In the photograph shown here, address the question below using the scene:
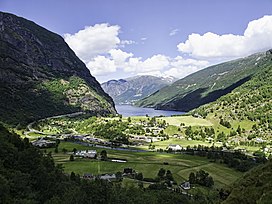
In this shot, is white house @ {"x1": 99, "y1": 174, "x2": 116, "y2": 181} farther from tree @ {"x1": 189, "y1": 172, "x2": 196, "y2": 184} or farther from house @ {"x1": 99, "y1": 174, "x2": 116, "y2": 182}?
tree @ {"x1": 189, "y1": 172, "x2": 196, "y2": 184}

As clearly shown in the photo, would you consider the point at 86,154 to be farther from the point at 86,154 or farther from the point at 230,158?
the point at 230,158

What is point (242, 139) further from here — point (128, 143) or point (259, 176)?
point (259, 176)

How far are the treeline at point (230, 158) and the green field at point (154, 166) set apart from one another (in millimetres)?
4377

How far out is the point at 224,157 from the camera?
139375 millimetres

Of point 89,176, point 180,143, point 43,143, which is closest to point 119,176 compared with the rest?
point 89,176

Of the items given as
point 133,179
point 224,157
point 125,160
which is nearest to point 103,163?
point 125,160

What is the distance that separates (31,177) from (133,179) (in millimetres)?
50142

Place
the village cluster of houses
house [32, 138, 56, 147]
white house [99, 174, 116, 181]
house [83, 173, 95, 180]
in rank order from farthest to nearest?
house [32, 138, 56, 147], white house [99, 174, 116, 181], the village cluster of houses, house [83, 173, 95, 180]

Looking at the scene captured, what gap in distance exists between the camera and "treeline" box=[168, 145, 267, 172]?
12353 cm

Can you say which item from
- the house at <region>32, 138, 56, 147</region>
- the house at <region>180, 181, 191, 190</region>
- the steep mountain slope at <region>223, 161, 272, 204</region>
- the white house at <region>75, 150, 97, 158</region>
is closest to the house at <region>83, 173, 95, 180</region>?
the house at <region>180, 181, 191, 190</region>

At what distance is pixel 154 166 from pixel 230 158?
38336 millimetres

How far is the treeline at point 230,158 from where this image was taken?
405 feet

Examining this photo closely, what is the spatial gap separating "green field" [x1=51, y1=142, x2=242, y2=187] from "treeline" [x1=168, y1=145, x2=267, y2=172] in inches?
172

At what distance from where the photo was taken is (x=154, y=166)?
389 ft
